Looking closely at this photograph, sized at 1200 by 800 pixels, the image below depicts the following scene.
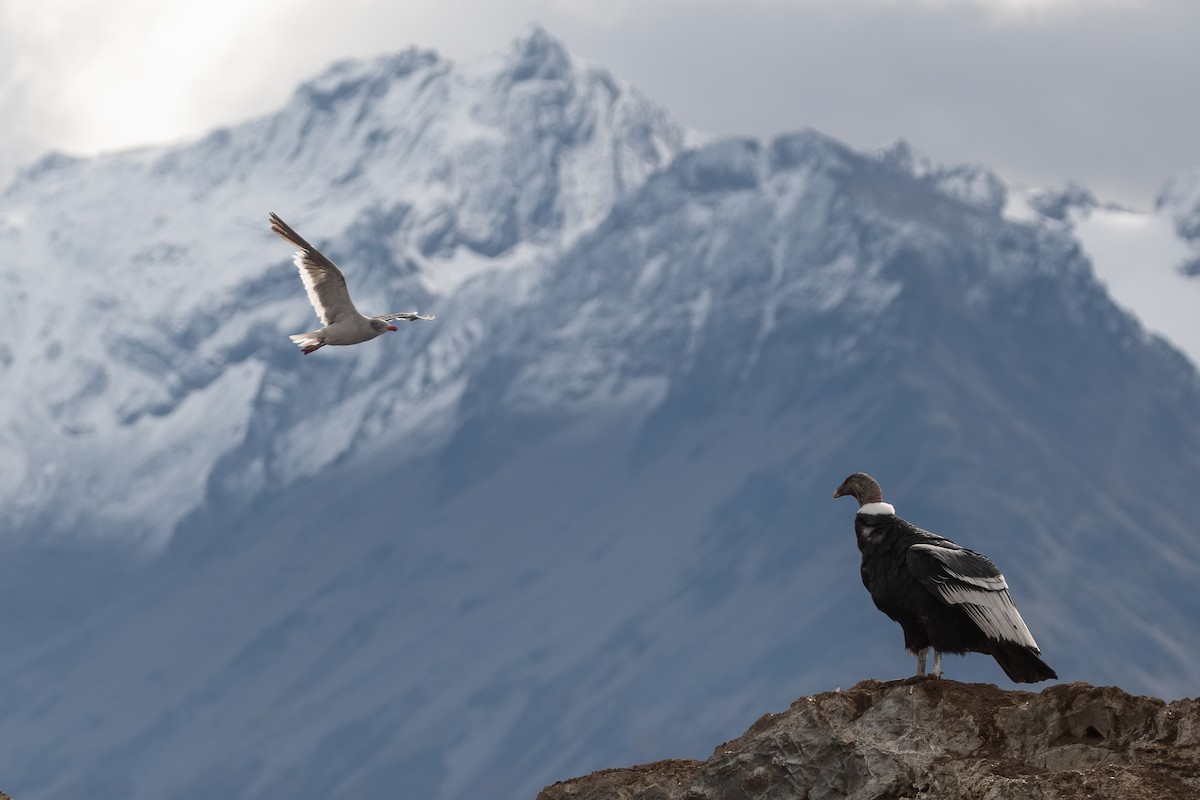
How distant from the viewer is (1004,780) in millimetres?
37969

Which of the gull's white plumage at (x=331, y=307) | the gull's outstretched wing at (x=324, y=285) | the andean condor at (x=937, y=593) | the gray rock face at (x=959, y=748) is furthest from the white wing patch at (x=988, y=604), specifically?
the gull's outstretched wing at (x=324, y=285)

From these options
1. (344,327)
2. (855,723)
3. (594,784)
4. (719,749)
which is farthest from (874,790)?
(344,327)

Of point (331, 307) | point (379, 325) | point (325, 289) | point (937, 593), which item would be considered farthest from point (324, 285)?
point (937, 593)

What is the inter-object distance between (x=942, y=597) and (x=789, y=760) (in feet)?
14.2

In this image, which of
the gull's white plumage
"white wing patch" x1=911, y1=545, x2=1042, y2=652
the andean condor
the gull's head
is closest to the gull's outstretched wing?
the gull's white plumage

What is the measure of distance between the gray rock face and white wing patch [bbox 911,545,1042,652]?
1664mm

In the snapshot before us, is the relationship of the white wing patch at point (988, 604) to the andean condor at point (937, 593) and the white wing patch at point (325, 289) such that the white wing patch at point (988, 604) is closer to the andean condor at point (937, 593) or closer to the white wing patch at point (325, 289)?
the andean condor at point (937, 593)

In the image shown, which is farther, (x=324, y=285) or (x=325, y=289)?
(x=325, y=289)

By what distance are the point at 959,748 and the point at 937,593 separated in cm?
411

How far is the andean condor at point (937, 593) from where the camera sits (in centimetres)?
4278

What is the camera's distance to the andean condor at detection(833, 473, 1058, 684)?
42.8 meters

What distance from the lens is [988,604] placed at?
42.6 metres

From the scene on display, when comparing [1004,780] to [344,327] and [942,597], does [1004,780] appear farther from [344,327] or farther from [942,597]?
[344,327]

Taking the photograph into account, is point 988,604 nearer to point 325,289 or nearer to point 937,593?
point 937,593
